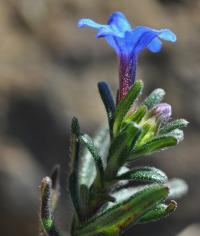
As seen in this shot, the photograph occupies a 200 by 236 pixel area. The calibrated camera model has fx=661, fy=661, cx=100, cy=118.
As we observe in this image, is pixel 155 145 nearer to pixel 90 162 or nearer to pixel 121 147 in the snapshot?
pixel 121 147

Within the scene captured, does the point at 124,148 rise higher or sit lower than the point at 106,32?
lower

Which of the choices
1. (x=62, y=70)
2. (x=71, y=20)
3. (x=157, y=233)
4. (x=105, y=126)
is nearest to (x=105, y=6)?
(x=71, y=20)

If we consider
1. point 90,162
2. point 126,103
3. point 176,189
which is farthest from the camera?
point 176,189

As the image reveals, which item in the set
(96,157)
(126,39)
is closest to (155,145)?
(96,157)

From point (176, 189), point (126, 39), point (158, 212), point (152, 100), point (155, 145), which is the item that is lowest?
point (176, 189)

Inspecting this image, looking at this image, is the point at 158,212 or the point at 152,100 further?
the point at 152,100

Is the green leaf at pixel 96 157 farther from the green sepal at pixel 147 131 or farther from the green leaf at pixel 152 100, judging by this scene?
the green leaf at pixel 152 100

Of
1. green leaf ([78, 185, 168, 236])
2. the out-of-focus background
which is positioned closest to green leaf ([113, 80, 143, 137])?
green leaf ([78, 185, 168, 236])
